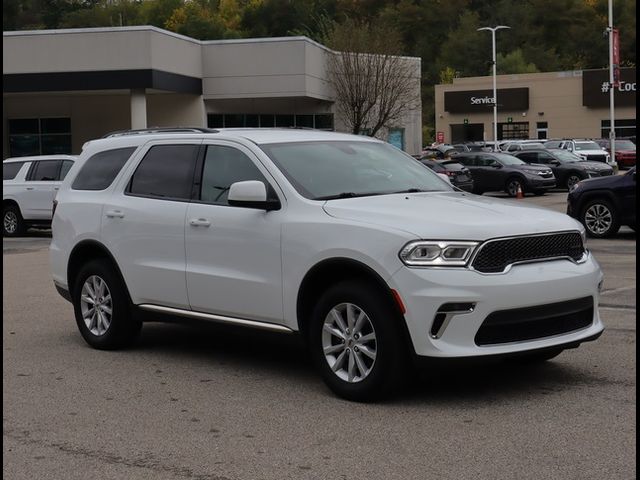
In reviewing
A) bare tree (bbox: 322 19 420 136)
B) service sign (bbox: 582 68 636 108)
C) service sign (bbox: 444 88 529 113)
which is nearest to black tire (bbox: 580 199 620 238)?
bare tree (bbox: 322 19 420 136)

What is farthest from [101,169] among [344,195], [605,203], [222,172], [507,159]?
[507,159]

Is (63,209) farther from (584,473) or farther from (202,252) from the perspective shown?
(584,473)

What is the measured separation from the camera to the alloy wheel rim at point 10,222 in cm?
2291

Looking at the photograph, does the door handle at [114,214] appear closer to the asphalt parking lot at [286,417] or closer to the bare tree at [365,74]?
the asphalt parking lot at [286,417]

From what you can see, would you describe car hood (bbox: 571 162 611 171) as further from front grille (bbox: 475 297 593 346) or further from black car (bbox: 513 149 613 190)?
front grille (bbox: 475 297 593 346)

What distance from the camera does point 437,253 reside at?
6.05 metres

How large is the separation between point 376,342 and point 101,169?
3.75m

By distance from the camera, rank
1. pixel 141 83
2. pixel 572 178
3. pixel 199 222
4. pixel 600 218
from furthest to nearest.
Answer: pixel 141 83
pixel 572 178
pixel 600 218
pixel 199 222

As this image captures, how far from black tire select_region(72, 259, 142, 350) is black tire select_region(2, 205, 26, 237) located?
1497 centimetres

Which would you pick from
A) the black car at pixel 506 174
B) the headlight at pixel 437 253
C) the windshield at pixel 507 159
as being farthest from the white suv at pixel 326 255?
the windshield at pixel 507 159

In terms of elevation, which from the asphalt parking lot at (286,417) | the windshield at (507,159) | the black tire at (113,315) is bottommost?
the asphalt parking lot at (286,417)

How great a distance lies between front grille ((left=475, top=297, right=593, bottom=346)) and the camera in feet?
19.8

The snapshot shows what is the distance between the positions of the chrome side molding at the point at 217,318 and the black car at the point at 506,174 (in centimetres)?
2630

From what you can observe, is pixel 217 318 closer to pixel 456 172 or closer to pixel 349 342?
pixel 349 342
